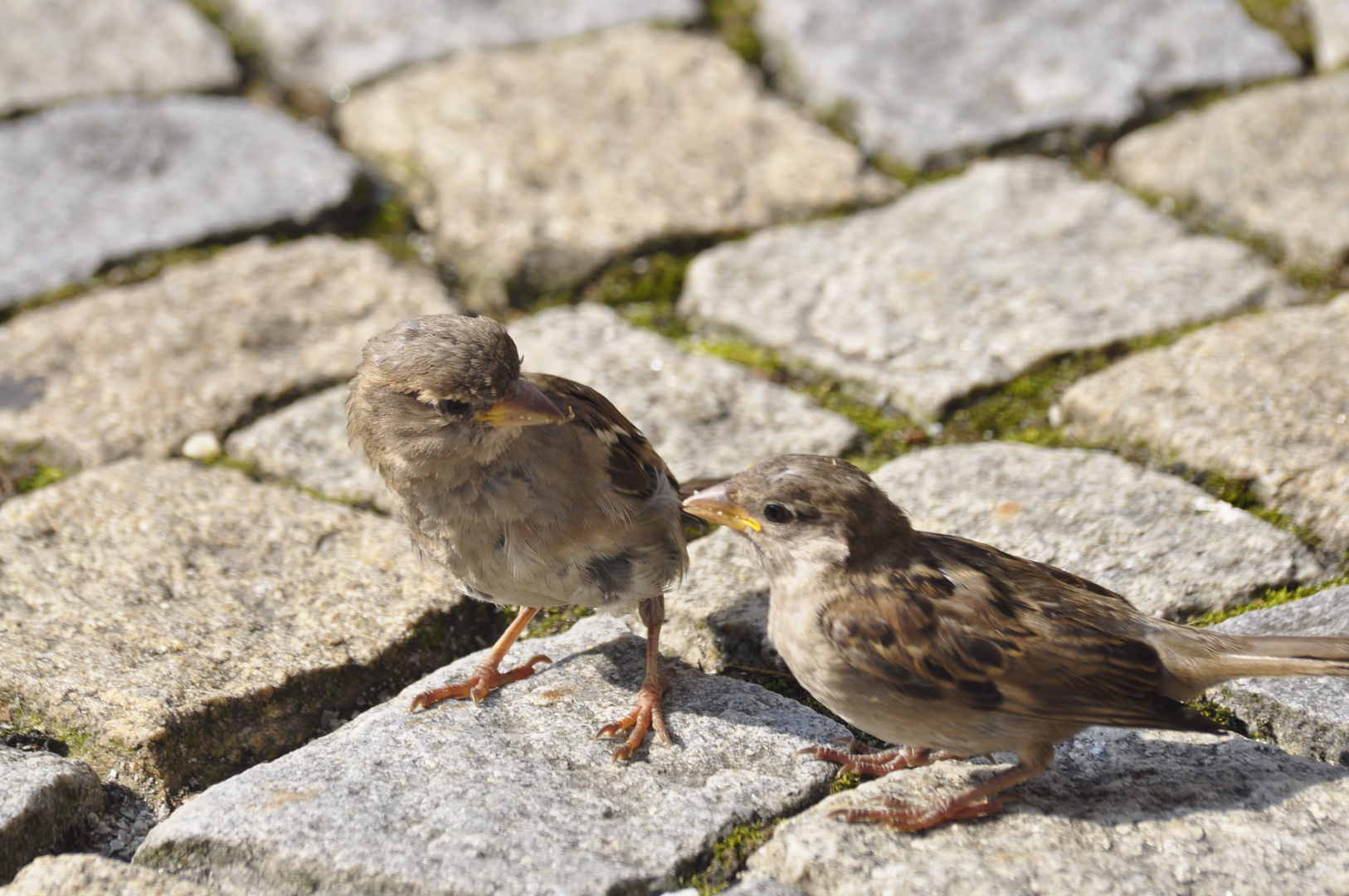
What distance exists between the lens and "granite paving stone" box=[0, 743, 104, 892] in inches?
106

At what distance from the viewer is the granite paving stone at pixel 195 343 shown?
437cm

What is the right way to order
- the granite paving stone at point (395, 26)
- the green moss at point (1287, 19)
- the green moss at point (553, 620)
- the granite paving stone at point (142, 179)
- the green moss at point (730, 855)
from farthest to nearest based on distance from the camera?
the granite paving stone at point (395, 26) → the green moss at point (1287, 19) → the granite paving stone at point (142, 179) → the green moss at point (553, 620) → the green moss at point (730, 855)

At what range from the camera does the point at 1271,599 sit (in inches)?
133

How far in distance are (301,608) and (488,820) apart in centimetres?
114

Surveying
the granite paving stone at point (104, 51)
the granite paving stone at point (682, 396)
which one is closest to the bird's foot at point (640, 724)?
the granite paving stone at point (682, 396)

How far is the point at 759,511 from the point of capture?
3.23 metres

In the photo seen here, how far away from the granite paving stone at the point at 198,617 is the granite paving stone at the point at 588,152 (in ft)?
4.92

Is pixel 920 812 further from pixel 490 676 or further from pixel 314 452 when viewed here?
pixel 314 452

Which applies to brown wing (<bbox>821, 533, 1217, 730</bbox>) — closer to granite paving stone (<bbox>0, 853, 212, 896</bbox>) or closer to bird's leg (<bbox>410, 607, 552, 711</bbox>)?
granite paving stone (<bbox>0, 853, 212, 896</bbox>)

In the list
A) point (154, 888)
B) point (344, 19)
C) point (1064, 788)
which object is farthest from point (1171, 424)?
point (344, 19)

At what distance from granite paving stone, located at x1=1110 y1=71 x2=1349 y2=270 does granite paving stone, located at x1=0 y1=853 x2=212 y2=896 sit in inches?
139

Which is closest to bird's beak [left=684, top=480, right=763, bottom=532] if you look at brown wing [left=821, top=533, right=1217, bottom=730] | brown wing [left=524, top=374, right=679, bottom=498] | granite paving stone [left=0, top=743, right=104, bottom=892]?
brown wing [left=524, top=374, right=679, bottom=498]

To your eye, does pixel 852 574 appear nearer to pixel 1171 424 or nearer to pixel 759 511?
pixel 759 511

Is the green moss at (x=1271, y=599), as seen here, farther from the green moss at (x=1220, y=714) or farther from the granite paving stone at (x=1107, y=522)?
the green moss at (x=1220, y=714)
